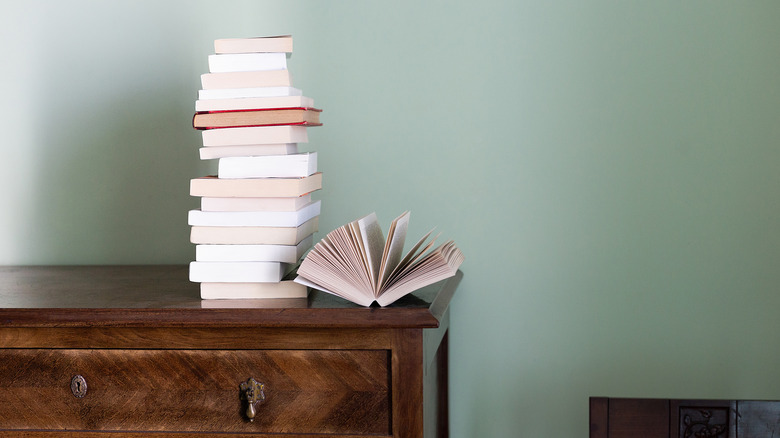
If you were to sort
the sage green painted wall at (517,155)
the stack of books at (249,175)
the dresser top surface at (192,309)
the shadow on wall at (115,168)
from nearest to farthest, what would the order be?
1. the dresser top surface at (192,309)
2. the stack of books at (249,175)
3. the sage green painted wall at (517,155)
4. the shadow on wall at (115,168)

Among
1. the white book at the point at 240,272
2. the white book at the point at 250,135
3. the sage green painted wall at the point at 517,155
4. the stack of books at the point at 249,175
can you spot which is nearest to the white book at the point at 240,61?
the stack of books at the point at 249,175

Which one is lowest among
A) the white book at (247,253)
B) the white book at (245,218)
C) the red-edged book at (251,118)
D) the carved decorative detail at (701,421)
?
the carved decorative detail at (701,421)

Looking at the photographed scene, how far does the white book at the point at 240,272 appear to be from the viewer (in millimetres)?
1192

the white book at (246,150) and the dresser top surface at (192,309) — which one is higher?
the white book at (246,150)

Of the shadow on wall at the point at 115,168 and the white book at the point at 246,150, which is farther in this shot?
the shadow on wall at the point at 115,168

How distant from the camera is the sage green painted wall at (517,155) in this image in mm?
1558

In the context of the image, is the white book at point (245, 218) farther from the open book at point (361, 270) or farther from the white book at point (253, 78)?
the white book at point (253, 78)

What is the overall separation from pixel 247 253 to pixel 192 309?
0.14m

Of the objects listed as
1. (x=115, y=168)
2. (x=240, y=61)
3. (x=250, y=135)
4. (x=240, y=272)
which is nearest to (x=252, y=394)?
(x=240, y=272)

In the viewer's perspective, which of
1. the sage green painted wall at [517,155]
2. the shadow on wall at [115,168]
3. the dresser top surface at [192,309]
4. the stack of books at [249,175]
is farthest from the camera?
the shadow on wall at [115,168]

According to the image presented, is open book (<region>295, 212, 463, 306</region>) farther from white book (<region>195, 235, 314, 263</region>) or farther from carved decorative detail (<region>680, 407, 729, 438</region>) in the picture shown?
carved decorative detail (<region>680, 407, 729, 438</region>)

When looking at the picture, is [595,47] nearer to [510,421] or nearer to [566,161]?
[566,161]

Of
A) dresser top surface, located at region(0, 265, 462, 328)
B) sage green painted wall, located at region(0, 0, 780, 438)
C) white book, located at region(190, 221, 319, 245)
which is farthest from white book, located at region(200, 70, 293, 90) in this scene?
sage green painted wall, located at region(0, 0, 780, 438)

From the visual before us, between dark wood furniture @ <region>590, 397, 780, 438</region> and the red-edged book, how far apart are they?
718mm
